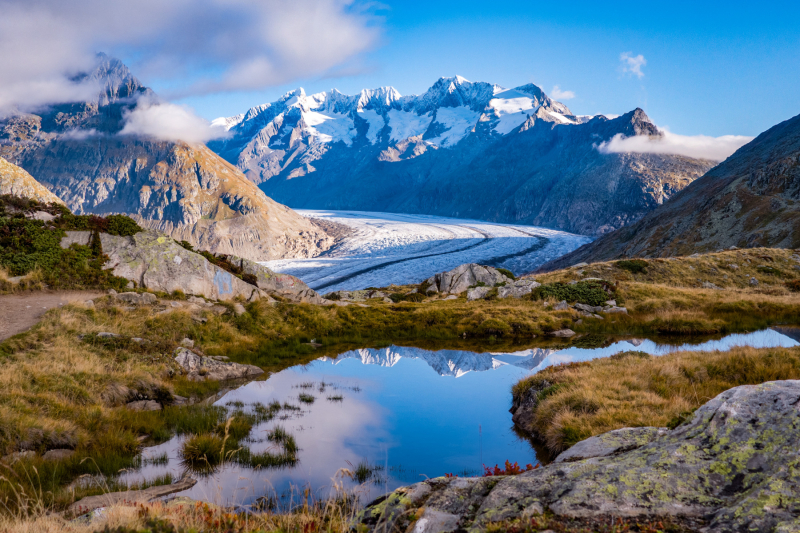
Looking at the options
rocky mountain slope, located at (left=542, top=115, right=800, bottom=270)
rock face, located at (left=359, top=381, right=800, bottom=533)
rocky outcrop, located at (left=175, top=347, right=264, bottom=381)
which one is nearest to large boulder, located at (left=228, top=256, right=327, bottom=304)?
rocky outcrop, located at (left=175, top=347, right=264, bottom=381)

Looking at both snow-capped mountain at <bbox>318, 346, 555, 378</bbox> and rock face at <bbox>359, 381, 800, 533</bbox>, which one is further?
snow-capped mountain at <bbox>318, 346, 555, 378</bbox>

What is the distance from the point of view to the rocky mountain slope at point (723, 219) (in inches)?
2992

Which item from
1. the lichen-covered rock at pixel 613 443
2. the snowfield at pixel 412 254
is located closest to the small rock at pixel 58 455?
the lichen-covered rock at pixel 613 443

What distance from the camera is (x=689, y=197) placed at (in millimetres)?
125250

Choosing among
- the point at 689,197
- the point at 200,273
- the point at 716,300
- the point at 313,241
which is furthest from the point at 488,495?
the point at 313,241

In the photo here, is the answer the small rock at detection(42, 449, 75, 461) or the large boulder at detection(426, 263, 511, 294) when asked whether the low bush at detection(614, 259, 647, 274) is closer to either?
the large boulder at detection(426, 263, 511, 294)

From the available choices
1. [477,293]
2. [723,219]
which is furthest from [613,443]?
[723,219]

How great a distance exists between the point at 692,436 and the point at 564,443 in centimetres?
491

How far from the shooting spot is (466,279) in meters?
43.5

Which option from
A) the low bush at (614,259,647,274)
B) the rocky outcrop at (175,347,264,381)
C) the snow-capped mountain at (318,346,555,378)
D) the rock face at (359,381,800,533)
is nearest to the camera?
the rock face at (359,381,800,533)

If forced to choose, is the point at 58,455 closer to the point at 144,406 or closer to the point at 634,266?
the point at 144,406

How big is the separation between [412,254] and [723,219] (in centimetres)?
6947

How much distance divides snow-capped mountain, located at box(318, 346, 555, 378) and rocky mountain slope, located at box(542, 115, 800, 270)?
6940cm

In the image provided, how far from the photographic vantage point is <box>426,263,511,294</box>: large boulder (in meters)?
42.0
